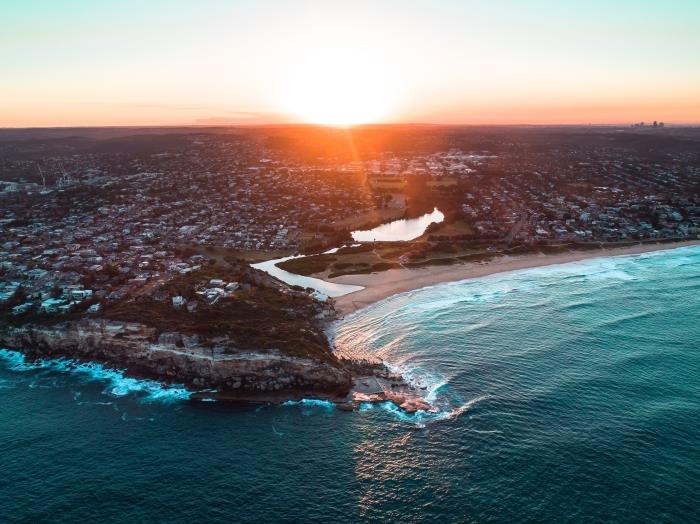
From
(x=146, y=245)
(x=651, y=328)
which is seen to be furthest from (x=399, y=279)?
(x=146, y=245)

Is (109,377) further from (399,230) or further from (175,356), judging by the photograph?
(399,230)

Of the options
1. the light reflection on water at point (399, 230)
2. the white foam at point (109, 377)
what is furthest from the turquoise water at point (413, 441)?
the light reflection on water at point (399, 230)

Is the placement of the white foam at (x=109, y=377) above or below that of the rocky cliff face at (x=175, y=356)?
below

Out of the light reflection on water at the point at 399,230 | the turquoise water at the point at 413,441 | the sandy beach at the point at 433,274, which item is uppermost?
the light reflection on water at the point at 399,230

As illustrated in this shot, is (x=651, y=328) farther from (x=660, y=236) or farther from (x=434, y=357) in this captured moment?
(x=660, y=236)

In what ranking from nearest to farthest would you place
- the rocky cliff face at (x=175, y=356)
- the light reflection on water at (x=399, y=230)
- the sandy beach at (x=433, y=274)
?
the rocky cliff face at (x=175, y=356) < the sandy beach at (x=433, y=274) < the light reflection on water at (x=399, y=230)

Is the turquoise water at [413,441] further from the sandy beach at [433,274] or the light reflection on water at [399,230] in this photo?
the light reflection on water at [399,230]
